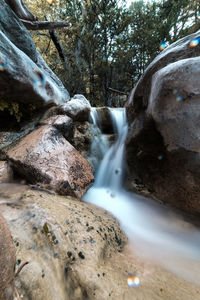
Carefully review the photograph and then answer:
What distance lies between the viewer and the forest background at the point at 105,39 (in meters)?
8.59

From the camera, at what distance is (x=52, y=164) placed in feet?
7.86

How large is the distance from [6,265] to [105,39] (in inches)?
470

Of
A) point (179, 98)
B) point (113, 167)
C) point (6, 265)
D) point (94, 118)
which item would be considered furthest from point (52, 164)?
point (94, 118)

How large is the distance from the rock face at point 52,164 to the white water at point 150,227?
0.59 m

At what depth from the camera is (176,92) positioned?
2377 mm

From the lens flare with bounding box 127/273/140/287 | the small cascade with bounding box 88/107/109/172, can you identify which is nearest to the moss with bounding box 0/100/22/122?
the small cascade with bounding box 88/107/109/172

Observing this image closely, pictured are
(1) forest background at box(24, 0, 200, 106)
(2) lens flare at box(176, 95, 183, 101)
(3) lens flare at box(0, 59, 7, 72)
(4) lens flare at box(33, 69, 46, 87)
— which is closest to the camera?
(2) lens flare at box(176, 95, 183, 101)

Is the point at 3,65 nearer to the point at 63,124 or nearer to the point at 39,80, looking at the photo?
A: the point at 39,80

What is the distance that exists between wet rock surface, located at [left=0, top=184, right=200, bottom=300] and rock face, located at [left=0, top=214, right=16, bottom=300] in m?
Result: 0.21

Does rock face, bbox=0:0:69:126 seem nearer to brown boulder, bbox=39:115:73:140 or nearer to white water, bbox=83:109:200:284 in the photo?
brown boulder, bbox=39:115:73:140

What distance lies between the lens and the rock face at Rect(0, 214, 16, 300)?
60cm

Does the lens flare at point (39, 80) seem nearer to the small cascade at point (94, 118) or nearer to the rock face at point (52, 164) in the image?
the rock face at point (52, 164)

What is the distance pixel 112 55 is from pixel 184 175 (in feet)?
34.5

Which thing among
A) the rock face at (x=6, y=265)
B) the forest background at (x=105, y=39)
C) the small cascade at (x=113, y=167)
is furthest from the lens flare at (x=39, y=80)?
the forest background at (x=105, y=39)
